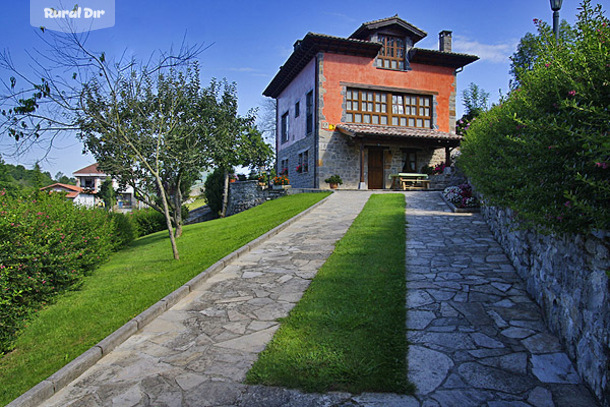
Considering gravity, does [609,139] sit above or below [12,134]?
below

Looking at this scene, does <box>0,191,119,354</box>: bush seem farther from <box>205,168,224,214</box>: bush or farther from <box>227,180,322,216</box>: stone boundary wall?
<box>205,168,224,214</box>: bush

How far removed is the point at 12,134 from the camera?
611cm

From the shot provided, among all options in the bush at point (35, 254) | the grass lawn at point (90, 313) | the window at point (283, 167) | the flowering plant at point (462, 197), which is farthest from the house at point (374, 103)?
the bush at point (35, 254)

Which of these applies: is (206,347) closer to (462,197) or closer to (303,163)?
(462,197)

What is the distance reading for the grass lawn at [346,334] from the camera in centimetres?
296

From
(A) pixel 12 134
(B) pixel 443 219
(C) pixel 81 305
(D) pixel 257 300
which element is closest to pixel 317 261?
(D) pixel 257 300

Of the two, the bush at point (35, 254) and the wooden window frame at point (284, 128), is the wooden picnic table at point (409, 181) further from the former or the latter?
the bush at point (35, 254)

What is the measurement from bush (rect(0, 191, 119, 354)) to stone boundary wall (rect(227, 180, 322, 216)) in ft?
38.4

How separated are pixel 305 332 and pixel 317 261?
8.56 ft

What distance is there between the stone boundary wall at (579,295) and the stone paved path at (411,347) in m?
0.15

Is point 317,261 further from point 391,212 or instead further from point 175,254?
point 391,212

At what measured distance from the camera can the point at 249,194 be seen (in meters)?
20.8

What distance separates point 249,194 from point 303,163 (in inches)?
138

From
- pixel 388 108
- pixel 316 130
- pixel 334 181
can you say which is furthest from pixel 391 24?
pixel 334 181
